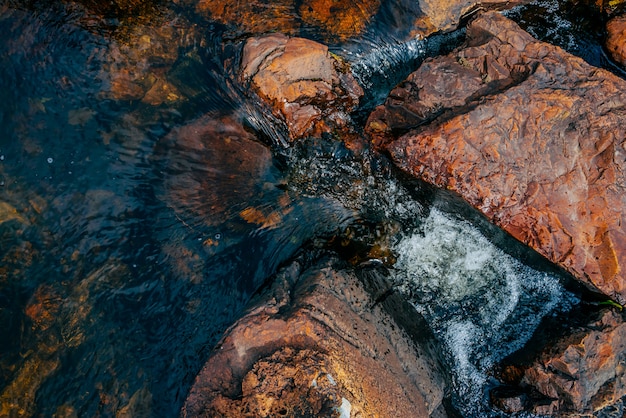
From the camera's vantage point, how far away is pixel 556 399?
3.26 metres

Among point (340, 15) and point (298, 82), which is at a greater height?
point (340, 15)

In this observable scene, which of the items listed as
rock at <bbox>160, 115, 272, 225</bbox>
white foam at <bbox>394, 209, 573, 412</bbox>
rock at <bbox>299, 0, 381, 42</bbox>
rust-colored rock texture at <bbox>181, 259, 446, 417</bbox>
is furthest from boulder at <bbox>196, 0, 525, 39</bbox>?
rust-colored rock texture at <bbox>181, 259, 446, 417</bbox>

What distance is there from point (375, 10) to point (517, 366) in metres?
3.64

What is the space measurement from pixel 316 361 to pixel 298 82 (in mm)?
2443

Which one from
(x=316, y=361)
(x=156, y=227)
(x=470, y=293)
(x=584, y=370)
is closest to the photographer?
(x=316, y=361)

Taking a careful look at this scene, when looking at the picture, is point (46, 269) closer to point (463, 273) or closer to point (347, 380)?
point (347, 380)

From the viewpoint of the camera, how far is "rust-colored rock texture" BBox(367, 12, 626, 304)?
323 cm

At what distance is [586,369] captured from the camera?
3.23m

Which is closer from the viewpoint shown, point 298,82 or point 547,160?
point 547,160

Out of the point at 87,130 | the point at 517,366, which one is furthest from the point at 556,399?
the point at 87,130

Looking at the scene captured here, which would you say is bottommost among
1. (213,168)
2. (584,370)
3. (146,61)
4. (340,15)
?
(584,370)

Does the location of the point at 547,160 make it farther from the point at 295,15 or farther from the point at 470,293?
the point at 295,15

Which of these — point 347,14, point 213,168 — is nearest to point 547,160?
point 347,14

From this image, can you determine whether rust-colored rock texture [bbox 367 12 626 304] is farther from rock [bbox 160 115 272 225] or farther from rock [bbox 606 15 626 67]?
rock [bbox 160 115 272 225]
